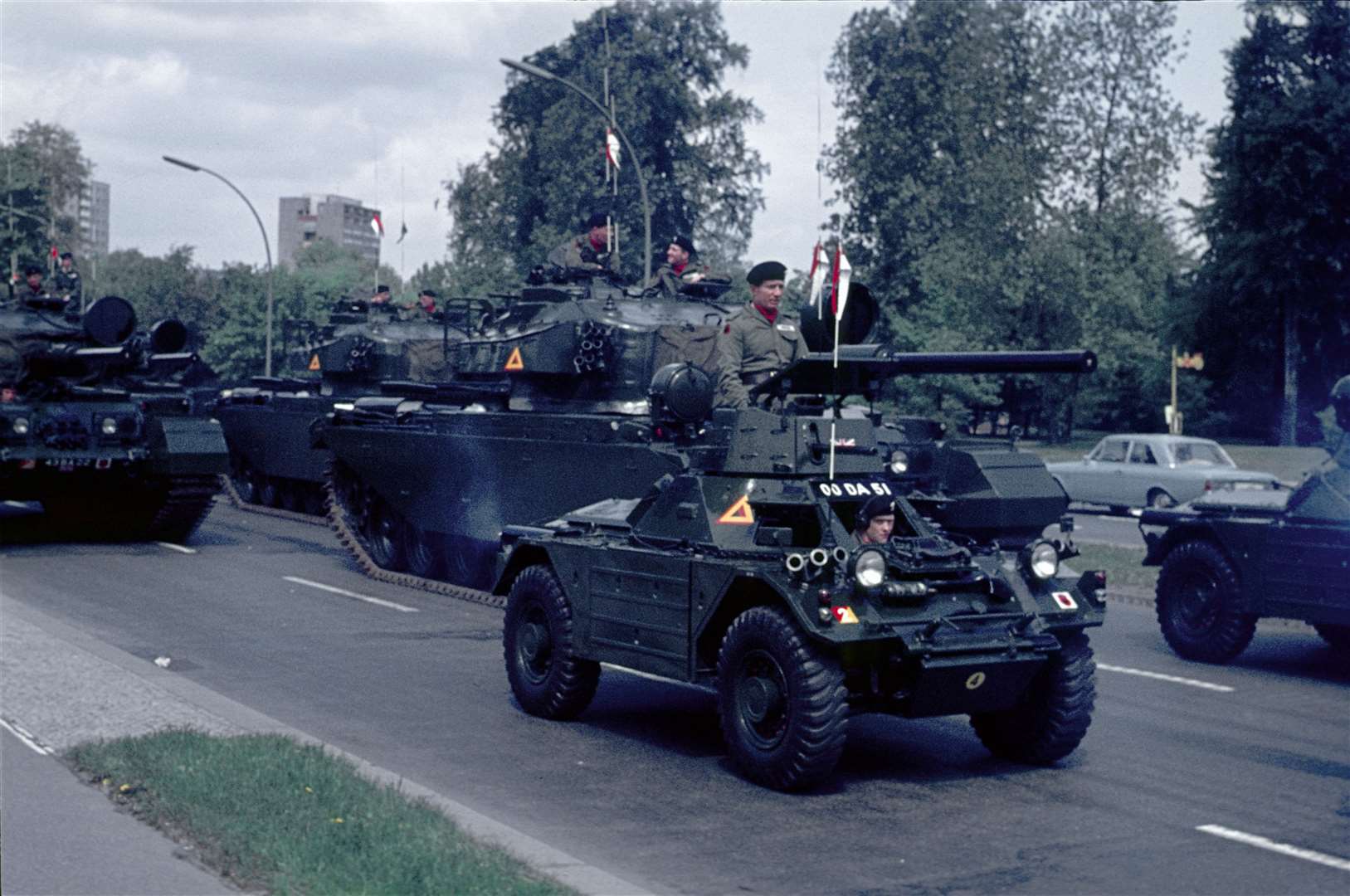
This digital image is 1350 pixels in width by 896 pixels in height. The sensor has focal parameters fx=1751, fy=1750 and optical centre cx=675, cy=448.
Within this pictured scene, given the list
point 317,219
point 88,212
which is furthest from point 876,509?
point 317,219

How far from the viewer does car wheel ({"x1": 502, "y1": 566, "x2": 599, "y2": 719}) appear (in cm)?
998

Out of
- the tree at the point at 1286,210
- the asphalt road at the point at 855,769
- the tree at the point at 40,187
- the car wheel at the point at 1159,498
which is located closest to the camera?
the asphalt road at the point at 855,769

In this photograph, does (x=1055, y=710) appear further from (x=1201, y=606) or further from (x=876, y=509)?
(x=1201, y=606)

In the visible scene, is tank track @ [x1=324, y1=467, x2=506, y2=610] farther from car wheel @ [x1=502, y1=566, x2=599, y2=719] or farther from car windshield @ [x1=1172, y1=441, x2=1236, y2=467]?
car windshield @ [x1=1172, y1=441, x2=1236, y2=467]

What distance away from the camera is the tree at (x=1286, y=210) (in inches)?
1880

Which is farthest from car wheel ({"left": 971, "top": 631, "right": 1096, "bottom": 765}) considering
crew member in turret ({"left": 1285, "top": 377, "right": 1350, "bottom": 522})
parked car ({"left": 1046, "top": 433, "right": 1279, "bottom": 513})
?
parked car ({"left": 1046, "top": 433, "right": 1279, "bottom": 513})

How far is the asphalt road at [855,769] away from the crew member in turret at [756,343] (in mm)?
2030

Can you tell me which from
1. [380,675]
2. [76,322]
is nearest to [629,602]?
[380,675]

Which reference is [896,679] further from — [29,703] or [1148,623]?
[1148,623]

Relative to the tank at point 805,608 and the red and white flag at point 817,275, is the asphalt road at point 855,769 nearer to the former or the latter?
the tank at point 805,608

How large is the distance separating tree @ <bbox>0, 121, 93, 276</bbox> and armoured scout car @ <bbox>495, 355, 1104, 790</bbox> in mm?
45530

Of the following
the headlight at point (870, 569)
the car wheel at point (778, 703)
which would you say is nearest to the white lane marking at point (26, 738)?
the car wheel at point (778, 703)

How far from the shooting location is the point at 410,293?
239 feet

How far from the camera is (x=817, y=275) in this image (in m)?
9.06
